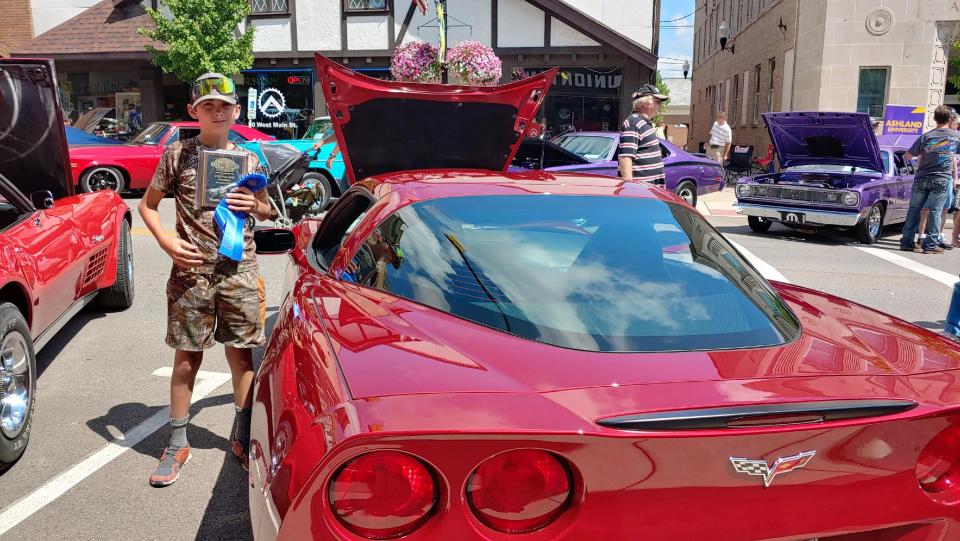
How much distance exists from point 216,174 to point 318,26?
19.8 meters

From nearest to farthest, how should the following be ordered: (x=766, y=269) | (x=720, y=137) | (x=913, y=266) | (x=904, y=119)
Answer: (x=766, y=269) < (x=913, y=266) < (x=904, y=119) < (x=720, y=137)

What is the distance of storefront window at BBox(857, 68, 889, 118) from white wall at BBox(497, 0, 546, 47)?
8.08 metres

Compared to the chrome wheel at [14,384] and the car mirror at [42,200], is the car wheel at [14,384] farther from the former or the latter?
the car mirror at [42,200]

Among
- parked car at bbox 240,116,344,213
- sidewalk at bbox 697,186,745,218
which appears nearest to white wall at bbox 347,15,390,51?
parked car at bbox 240,116,344,213

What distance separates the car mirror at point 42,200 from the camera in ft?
15.3

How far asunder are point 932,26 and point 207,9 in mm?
17522

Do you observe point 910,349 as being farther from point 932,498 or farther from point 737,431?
point 737,431

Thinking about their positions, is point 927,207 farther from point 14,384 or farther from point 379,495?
point 379,495

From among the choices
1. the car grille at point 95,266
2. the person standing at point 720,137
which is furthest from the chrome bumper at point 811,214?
the car grille at point 95,266

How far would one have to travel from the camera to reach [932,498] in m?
1.79

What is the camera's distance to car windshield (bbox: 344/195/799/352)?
6.89 ft

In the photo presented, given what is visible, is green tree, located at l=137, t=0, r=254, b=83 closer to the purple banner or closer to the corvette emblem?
the purple banner

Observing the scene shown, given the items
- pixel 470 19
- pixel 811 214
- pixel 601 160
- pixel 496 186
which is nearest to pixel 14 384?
pixel 496 186

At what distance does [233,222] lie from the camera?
3188 mm
